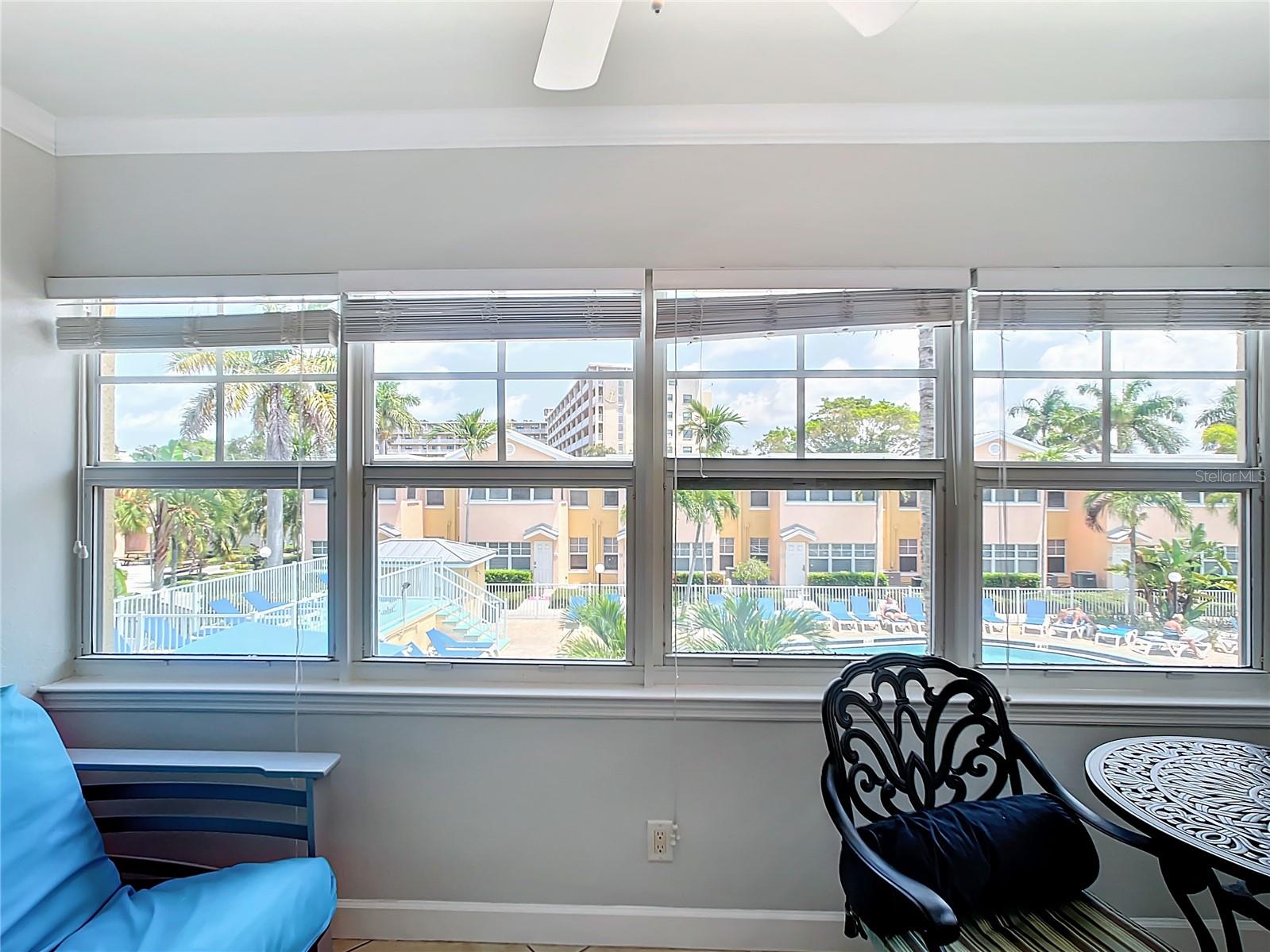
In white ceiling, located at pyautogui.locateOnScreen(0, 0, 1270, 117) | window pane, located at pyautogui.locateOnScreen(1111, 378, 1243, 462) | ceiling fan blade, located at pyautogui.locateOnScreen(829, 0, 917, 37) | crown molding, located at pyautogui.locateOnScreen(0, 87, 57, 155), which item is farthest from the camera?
window pane, located at pyautogui.locateOnScreen(1111, 378, 1243, 462)

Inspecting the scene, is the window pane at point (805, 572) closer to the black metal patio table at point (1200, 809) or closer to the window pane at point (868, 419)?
the window pane at point (868, 419)

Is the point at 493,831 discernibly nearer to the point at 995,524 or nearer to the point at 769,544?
the point at 769,544

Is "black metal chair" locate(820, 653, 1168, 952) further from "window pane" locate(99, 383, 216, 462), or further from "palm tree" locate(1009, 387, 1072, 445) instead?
"window pane" locate(99, 383, 216, 462)

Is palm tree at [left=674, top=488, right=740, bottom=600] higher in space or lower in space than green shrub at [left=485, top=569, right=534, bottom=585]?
higher

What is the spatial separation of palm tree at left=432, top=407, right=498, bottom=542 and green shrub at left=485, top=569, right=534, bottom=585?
138 millimetres

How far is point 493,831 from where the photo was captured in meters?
1.85

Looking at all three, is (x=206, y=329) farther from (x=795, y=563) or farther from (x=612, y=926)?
(x=612, y=926)

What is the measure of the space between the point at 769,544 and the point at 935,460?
22.7 inches

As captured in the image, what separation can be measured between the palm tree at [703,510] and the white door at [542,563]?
44 cm

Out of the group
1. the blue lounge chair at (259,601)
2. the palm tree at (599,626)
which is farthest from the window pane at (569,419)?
the blue lounge chair at (259,601)

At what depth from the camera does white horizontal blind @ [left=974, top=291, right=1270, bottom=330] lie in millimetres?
1811

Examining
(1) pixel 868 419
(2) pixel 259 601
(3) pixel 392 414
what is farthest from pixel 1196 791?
(2) pixel 259 601

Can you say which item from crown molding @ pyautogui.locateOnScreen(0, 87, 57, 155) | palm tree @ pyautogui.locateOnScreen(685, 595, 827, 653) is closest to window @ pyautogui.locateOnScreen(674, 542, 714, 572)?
palm tree @ pyautogui.locateOnScreen(685, 595, 827, 653)

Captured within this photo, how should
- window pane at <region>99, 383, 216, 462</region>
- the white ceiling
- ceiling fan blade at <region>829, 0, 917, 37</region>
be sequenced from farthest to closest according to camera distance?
window pane at <region>99, 383, 216, 462</region>
the white ceiling
ceiling fan blade at <region>829, 0, 917, 37</region>
